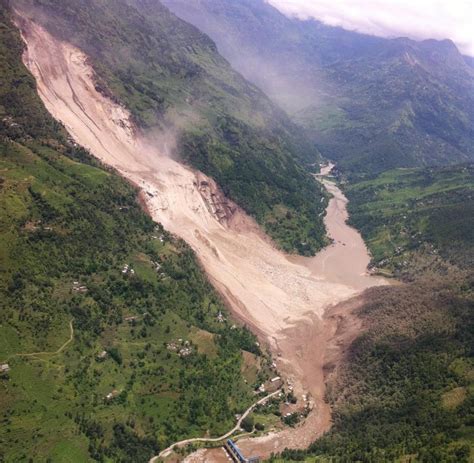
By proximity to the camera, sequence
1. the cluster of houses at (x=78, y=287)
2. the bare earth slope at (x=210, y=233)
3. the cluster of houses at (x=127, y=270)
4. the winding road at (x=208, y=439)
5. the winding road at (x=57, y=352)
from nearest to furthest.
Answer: the winding road at (x=208, y=439)
the winding road at (x=57, y=352)
the cluster of houses at (x=78, y=287)
the cluster of houses at (x=127, y=270)
the bare earth slope at (x=210, y=233)

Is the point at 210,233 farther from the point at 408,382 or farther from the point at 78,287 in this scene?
the point at 408,382

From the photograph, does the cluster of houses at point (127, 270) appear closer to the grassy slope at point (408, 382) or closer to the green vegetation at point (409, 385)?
the grassy slope at point (408, 382)

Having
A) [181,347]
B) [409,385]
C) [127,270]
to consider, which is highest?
[409,385]

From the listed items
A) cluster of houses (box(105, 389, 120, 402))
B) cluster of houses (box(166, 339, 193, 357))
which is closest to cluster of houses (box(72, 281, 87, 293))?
cluster of houses (box(166, 339, 193, 357))

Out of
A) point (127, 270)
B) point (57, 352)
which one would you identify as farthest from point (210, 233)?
point (57, 352)

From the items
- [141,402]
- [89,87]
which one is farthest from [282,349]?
[89,87]

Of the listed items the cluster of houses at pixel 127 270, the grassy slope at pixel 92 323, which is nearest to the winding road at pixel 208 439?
the grassy slope at pixel 92 323

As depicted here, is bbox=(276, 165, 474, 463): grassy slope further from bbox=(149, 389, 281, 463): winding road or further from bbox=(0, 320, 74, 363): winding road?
bbox=(0, 320, 74, 363): winding road
